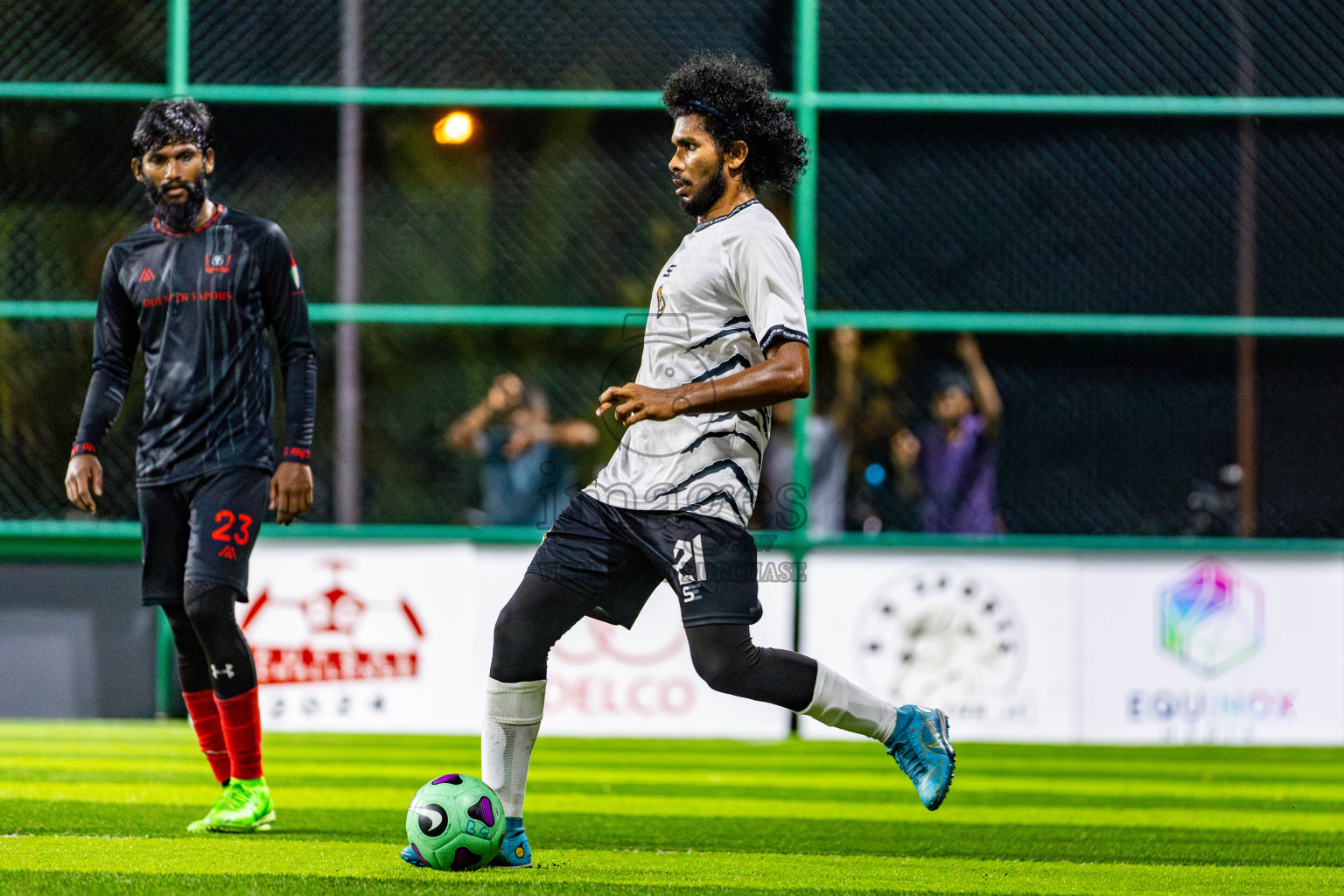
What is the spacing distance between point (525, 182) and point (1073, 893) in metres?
7.90

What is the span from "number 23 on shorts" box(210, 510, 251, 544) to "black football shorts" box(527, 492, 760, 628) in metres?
1.21

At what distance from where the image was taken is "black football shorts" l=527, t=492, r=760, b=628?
428cm

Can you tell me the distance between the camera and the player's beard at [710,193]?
4480 mm

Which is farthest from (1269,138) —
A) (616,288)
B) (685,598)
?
(685,598)

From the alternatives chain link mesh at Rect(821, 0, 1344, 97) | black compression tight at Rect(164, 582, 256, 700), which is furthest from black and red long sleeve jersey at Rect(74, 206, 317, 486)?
chain link mesh at Rect(821, 0, 1344, 97)

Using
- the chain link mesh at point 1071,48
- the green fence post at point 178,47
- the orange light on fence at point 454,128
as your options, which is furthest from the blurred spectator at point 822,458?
the green fence post at point 178,47

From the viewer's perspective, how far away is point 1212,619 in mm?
9953

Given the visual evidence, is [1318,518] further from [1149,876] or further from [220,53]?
[220,53]

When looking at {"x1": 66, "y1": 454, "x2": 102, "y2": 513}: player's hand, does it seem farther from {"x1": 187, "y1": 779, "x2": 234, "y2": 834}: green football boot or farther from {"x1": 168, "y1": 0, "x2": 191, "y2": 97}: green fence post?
{"x1": 168, "y1": 0, "x2": 191, "y2": 97}: green fence post

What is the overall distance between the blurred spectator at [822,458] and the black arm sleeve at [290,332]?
5.56 metres

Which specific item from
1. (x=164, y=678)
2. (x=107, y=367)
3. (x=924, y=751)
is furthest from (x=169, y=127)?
(x=164, y=678)

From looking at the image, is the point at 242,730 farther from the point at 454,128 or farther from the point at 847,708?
the point at 454,128

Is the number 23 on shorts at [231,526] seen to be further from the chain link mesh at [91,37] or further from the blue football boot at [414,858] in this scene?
the chain link mesh at [91,37]

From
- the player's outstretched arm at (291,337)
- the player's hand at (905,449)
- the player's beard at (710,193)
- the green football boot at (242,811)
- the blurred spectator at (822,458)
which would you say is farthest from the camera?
the player's hand at (905,449)
